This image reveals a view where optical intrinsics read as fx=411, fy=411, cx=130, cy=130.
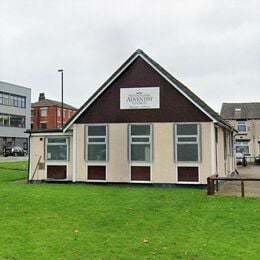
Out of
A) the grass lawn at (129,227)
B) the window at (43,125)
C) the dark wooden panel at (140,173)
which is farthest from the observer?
the window at (43,125)

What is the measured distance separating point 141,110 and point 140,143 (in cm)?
159

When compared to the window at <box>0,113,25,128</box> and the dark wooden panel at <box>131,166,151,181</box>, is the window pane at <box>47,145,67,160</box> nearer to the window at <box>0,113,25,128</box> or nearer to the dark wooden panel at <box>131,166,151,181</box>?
the dark wooden panel at <box>131,166,151,181</box>

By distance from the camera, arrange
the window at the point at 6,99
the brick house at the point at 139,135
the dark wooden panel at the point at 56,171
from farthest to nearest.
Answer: the window at the point at 6,99
the dark wooden panel at the point at 56,171
the brick house at the point at 139,135

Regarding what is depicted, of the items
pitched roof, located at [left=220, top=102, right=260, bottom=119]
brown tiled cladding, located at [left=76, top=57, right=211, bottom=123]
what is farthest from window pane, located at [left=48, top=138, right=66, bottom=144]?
pitched roof, located at [left=220, top=102, right=260, bottom=119]

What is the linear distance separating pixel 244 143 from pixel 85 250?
1807 inches

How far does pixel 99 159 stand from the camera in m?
20.2

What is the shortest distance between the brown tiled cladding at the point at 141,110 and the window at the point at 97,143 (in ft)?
1.33

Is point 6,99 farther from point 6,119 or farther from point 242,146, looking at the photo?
point 242,146

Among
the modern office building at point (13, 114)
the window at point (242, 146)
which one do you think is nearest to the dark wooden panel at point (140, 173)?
the window at point (242, 146)

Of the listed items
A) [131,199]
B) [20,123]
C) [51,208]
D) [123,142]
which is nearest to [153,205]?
[131,199]

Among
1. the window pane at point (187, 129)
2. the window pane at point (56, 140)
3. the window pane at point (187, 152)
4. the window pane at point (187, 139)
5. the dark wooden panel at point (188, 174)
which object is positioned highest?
the window pane at point (187, 129)

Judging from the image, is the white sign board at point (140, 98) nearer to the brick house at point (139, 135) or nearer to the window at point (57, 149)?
the brick house at point (139, 135)

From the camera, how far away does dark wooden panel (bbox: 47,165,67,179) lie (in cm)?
2117

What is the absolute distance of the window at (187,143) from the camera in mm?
18766
